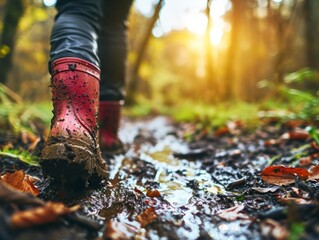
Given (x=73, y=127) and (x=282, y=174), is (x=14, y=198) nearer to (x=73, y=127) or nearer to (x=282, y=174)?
(x=73, y=127)

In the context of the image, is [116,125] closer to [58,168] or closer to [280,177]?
[58,168]

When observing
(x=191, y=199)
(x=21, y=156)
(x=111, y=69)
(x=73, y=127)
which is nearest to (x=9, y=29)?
(x=111, y=69)

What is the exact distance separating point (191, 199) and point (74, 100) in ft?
2.03

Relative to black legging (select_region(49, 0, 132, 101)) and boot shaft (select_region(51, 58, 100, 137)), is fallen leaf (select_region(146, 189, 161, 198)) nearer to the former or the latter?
boot shaft (select_region(51, 58, 100, 137))

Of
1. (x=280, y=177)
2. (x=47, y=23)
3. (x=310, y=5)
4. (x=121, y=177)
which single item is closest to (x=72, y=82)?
(x=121, y=177)

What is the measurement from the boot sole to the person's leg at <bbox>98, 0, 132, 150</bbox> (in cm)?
85

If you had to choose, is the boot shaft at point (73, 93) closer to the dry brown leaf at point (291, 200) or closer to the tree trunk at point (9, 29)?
the dry brown leaf at point (291, 200)

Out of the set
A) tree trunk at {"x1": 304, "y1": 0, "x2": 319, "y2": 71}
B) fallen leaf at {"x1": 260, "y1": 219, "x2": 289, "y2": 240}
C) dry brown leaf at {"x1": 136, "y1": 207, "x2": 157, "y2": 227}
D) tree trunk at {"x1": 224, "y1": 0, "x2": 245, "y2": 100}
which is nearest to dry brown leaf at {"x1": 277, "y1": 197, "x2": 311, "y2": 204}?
fallen leaf at {"x1": 260, "y1": 219, "x2": 289, "y2": 240}

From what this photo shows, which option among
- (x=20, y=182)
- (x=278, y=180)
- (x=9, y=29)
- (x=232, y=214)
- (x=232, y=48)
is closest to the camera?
(x=232, y=214)

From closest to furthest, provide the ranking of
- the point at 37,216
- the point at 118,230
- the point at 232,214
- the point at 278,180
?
the point at 37,216, the point at 118,230, the point at 232,214, the point at 278,180

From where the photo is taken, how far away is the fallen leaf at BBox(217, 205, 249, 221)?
917 mm

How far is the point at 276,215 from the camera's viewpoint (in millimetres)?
836

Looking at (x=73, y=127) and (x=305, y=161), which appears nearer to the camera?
(x=73, y=127)

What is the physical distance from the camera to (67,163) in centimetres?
97
